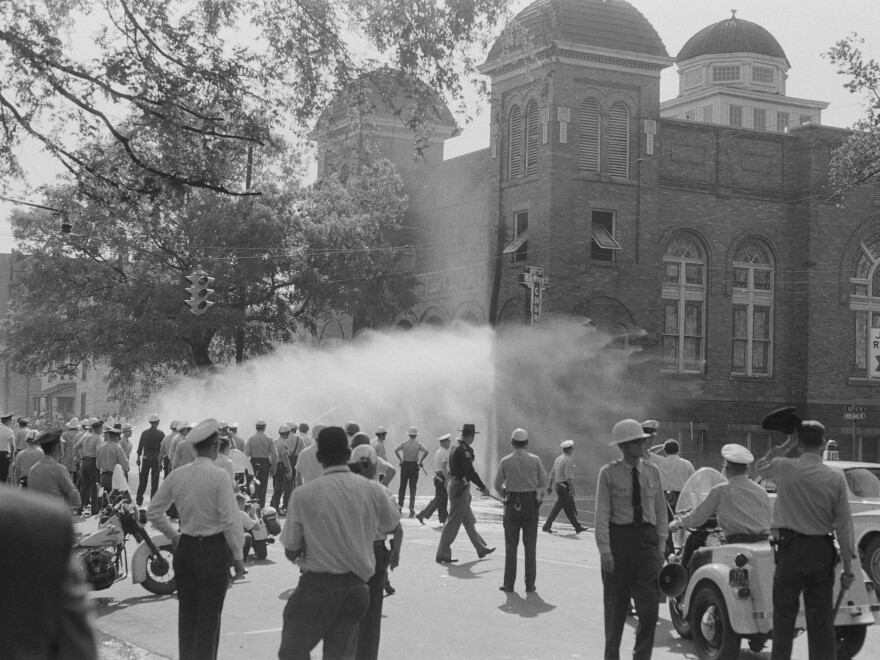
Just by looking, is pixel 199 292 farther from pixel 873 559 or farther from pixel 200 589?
pixel 200 589

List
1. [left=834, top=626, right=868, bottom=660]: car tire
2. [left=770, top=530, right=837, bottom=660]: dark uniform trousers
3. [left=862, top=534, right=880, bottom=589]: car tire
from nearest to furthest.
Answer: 1. [left=770, top=530, right=837, bottom=660]: dark uniform trousers
2. [left=834, top=626, right=868, bottom=660]: car tire
3. [left=862, top=534, right=880, bottom=589]: car tire

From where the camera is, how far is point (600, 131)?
39.2 m


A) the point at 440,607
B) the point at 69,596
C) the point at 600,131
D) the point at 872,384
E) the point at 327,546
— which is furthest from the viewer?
the point at 872,384

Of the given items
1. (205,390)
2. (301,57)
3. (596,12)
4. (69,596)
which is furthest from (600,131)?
(69,596)

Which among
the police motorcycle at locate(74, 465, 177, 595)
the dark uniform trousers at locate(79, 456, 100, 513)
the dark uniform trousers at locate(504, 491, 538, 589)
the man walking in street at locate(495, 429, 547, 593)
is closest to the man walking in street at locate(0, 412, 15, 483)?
the dark uniform trousers at locate(79, 456, 100, 513)

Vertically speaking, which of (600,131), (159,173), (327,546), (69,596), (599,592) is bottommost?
(599,592)

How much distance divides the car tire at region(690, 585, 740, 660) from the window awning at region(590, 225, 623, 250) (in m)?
29.2

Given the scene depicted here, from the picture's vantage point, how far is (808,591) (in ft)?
26.8

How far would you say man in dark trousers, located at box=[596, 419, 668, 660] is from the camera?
8.47 m

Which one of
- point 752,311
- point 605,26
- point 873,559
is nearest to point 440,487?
point 873,559

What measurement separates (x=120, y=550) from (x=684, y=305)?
98.9ft

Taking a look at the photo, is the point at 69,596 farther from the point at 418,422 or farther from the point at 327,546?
the point at 418,422

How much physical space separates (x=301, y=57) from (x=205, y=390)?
28682mm

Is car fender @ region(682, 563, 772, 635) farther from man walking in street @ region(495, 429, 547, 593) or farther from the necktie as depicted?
man walking in street @ region(495, 429, 547, 593)
